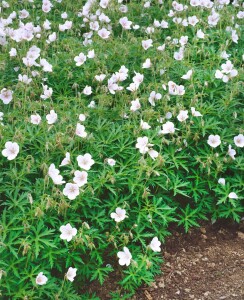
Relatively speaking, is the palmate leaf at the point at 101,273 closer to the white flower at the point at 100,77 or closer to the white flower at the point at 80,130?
the white flower at the point at 80,130

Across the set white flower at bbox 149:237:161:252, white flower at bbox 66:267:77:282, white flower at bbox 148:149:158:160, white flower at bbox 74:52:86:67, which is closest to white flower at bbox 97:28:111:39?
white flower at bbox 74:52:86:67

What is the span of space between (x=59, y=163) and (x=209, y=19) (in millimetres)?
2541

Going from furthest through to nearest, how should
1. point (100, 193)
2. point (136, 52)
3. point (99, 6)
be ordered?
point (99, 6)
point (136, 52)
point (100, 193)

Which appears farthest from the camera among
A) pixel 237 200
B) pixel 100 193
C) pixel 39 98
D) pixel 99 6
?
pixel 99 6

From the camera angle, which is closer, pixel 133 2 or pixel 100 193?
pixel 100 193

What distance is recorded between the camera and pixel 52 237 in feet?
12.9

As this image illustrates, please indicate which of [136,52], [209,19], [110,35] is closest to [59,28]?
[110,35]

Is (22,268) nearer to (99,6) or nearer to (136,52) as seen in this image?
→ (136,52)

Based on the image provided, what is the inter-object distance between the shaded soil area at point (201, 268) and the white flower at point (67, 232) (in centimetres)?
53

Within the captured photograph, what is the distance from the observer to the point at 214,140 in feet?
14.8

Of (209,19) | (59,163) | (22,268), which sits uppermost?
(209,19)

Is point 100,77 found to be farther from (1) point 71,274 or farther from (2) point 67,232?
(1) point 71,274

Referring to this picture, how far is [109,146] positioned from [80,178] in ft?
1.73

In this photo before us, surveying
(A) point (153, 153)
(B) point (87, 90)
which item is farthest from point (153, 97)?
(A) point (153, 153)
